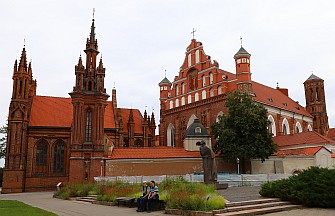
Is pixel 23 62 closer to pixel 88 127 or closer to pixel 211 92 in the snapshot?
pixel 88 127

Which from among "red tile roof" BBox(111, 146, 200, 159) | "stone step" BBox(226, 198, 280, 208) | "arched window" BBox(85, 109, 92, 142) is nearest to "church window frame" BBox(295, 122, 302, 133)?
"red tile roof" BBox(111, 146, 200, 159)

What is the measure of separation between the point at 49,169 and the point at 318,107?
160ft

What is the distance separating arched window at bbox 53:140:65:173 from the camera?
3722 cm

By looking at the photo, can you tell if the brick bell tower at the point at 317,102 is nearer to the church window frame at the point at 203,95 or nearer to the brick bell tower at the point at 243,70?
the brick bell tower at the point at 243,70

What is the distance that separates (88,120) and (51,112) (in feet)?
28.6

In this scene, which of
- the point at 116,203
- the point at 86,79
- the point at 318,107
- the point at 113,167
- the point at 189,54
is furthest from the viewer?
the point at 318,107

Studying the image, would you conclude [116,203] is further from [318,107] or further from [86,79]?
[318,107]

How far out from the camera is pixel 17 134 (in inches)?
1385

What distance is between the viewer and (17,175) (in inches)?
1346

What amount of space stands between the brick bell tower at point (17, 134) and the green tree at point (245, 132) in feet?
72.1

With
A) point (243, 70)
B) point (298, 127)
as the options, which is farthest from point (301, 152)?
point (298, 127)

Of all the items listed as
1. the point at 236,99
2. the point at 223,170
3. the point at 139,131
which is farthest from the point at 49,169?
the point at 236,99

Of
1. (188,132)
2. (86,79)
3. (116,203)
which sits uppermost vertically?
(86,79)

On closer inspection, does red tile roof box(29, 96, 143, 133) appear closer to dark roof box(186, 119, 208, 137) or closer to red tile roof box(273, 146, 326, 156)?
dark roof box(186, 119, 208, 137)
